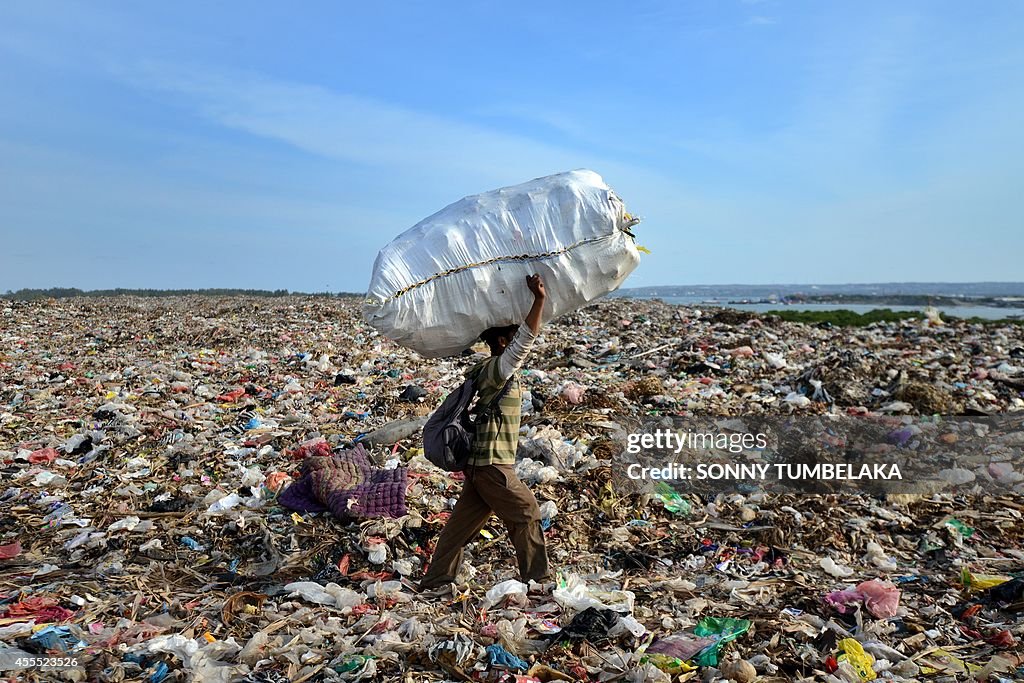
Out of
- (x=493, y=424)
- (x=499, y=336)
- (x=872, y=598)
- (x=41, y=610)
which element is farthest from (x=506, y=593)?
(x=41, y=610)

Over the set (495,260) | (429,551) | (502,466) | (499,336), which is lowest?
(429,551)

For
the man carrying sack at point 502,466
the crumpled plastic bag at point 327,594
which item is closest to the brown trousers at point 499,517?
the man carrying sack at point 502,466

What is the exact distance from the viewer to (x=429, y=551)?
373 cm

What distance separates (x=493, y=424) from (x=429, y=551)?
1.05 meters

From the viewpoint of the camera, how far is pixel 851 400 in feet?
22.3

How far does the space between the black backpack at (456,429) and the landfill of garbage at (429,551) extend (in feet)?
2.06

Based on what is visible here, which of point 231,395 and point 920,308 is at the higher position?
point 920,308

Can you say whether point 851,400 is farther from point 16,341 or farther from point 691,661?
point 16,341

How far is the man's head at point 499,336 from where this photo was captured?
10.1ft

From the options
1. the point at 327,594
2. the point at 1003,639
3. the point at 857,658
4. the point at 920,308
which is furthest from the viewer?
the point at 920,308

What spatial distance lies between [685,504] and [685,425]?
1.70 m

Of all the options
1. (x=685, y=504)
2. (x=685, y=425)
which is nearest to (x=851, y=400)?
(x=685, y=425)

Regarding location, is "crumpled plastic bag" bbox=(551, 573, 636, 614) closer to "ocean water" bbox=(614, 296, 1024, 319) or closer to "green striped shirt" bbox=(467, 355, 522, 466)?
"green striped shirt" bbox=(467, 355, 522, 466)

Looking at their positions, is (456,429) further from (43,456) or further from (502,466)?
(43,456)
